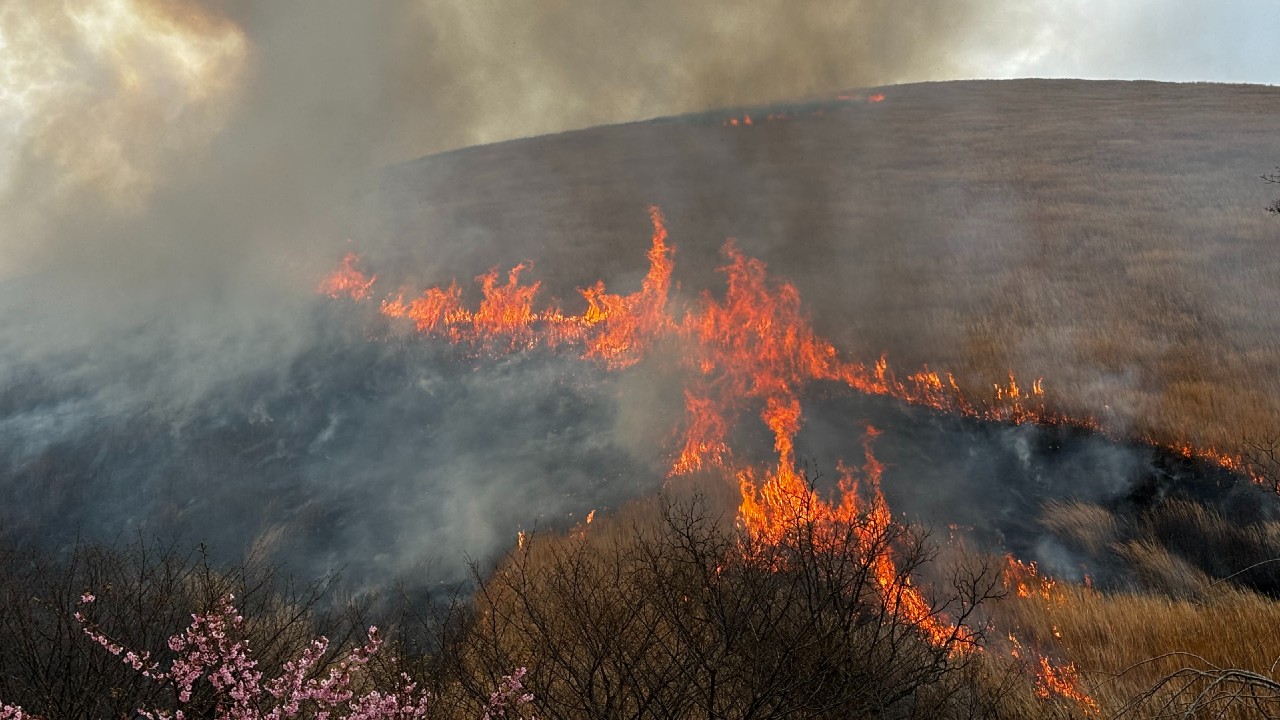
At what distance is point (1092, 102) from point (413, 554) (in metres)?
43.2

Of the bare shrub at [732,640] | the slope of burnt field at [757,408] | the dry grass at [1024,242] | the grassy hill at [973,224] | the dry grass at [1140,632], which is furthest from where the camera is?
the grassy hill at [973,224]

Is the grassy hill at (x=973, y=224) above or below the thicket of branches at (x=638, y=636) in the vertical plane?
above

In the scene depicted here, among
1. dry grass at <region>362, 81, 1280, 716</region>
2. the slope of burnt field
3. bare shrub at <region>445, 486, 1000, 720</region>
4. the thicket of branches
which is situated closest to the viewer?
bare shrub at <region>445, 486, 1000, 720</region>

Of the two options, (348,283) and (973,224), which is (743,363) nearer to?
(973,224)

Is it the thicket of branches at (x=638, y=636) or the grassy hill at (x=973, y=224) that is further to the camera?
the grassy hill at (x=973, y=224)

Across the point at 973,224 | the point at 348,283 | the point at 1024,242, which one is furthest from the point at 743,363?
the point at 348,283

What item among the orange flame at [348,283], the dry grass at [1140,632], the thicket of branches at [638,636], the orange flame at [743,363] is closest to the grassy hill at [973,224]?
the orange flame at [743,363]

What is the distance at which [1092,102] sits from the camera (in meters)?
36.8

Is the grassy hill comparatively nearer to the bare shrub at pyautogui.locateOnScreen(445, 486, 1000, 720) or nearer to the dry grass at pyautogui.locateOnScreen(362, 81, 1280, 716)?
the dry grass at pyautogui.locateOnScreen(362, 81, 1280, 716)

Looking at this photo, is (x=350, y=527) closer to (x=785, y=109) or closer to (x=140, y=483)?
(x=140, y=483)

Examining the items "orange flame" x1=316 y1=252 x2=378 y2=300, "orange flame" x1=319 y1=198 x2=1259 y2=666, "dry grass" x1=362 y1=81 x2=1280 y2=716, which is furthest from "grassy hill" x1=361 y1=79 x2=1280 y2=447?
"orange flame" x1=316 y1=252 x2=378 y2=300

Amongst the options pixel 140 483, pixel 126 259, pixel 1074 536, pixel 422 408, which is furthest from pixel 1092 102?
pixel 126 259

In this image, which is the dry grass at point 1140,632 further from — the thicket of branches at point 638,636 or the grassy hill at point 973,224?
the grassy hill at point 973,224

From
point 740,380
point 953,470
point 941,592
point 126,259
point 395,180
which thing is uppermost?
point 395,180
